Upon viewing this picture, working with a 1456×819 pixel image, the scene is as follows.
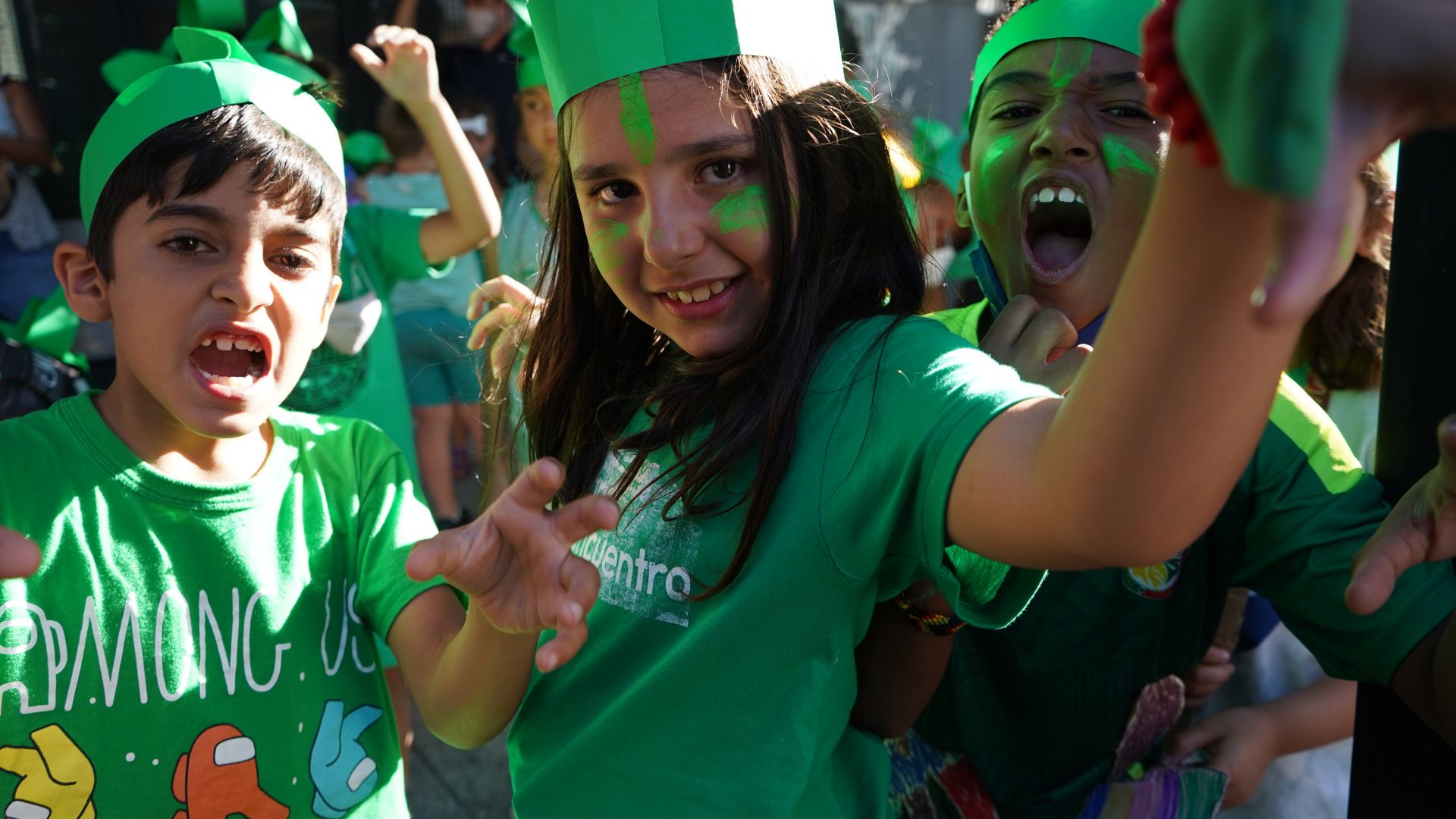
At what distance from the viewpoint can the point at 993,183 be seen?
1820 mm

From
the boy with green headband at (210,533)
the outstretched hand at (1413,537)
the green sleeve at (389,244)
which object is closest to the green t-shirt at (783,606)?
the boy with green headband at (210,533)

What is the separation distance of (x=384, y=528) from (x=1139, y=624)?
1145mm

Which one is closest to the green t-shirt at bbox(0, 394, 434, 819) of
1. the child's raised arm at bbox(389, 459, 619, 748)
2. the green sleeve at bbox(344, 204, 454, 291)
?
the child's raised arm at bbox(389, 459, 619, 748)

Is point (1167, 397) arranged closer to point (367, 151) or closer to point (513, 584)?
point (513, 584)

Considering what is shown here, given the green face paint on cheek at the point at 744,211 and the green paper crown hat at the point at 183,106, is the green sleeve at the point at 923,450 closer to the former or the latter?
the green face paint on cheek at the point at 744,211

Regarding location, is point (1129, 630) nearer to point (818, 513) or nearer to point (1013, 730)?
point (1013, 730)

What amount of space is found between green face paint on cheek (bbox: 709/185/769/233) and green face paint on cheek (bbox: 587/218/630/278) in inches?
5.5

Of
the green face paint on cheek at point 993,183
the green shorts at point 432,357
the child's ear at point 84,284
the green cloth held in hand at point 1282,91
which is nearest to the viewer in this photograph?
the green cloth held in hand at point 1282,91

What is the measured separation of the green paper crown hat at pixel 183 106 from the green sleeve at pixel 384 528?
458mm

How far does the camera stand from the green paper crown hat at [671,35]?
1417mm

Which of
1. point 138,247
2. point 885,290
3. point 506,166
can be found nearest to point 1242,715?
point 885,290

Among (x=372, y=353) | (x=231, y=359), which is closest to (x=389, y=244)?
(x=372, y=353)

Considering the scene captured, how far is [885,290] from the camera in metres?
1.50

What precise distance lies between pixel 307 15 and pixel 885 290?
4.82 m
